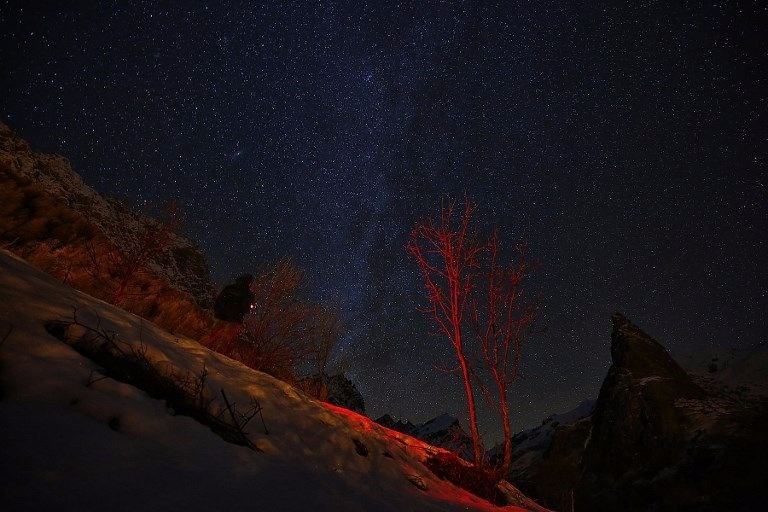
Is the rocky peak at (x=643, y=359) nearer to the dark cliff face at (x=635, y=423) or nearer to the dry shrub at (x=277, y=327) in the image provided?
the dark cliff face at (x=635, y=423)

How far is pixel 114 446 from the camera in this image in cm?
145

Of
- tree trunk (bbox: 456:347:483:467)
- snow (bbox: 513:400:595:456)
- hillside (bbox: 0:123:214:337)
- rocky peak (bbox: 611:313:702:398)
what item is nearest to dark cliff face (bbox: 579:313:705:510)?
rocky peak (bbox: 611:313:702:398)

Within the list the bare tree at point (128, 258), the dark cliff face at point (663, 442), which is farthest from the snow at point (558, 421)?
the bare tree at point (128, 258)

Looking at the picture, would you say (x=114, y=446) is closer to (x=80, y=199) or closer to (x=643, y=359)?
(x=80, y=199)

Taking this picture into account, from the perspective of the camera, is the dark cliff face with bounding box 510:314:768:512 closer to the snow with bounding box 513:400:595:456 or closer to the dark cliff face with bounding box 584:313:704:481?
the dark cliff face with bounding box 584:313:704:481

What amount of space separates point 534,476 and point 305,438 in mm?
25342

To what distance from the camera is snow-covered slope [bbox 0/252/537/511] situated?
1.14 metres

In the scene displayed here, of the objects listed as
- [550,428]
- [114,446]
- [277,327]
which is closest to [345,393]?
[277,327]

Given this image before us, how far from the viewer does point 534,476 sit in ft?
74.5

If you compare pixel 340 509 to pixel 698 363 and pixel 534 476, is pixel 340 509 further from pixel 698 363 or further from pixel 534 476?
pixel 534 476

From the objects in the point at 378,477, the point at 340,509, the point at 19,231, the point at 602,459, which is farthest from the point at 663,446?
the point at 19,231

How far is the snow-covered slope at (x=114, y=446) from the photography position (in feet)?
3.74

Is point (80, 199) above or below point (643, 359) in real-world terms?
below

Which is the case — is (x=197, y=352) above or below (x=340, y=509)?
above
